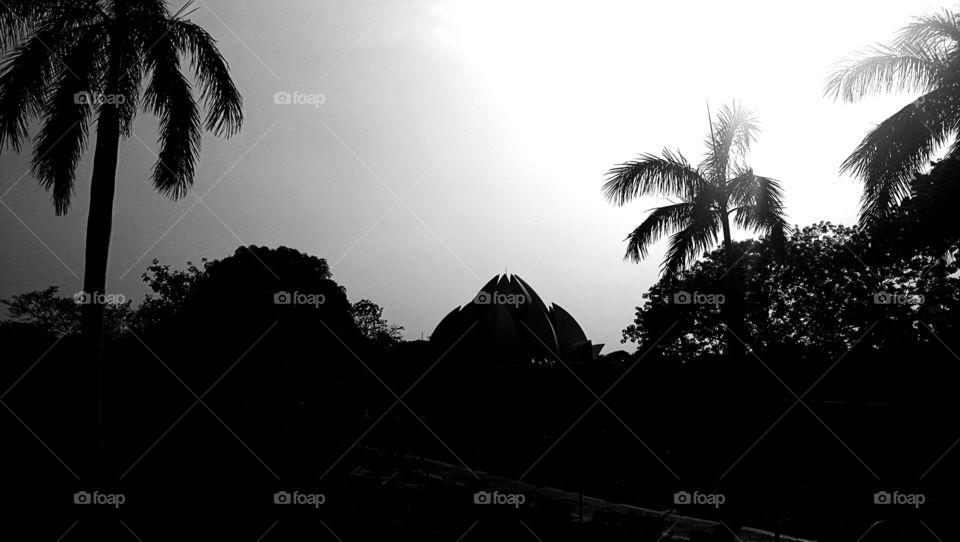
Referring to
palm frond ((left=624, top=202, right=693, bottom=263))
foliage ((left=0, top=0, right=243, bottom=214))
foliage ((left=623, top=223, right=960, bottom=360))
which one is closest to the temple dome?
foliage ((left=623, top=223, right=960, bottom=360))

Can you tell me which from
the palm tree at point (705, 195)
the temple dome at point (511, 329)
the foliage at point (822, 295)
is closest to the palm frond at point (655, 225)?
the palm tree at point (705, 195)

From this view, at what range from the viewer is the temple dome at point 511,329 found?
37781 millimetres

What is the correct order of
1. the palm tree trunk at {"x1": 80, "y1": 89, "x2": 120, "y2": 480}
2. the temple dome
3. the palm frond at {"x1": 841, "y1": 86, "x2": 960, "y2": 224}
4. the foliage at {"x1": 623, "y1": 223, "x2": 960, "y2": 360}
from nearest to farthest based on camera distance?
the palm tree trunk at {"x1": 80, "y1": 89, "x2": 120, "y2": 480}, the palm frond at {"x1": 841, "y1": 86, "x2": 960, "y2": 224}, the foliage at {"x1": 623, "y1": 223, "x2": 960, "y2": 360}, the temple dome

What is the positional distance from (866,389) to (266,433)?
15.5 metres

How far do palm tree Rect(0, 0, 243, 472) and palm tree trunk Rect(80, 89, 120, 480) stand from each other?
0.01 m

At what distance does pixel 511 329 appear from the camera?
126 feet

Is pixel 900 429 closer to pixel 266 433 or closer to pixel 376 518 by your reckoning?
pixel 376 518

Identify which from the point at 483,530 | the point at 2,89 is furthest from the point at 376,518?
the point at 2,89

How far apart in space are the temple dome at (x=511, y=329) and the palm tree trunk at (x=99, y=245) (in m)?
27.9

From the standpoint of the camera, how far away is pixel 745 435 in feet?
46.4

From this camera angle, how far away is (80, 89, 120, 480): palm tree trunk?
28.7 feet

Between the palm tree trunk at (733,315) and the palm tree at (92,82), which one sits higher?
the palm tree at (92,82)

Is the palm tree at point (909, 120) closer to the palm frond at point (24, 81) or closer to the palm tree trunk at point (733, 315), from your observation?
the palm tree trunk at point (733, 315)

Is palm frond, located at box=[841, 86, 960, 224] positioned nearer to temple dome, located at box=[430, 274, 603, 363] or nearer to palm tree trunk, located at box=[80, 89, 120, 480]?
palm tree trunk, located at box=[80, 89, 120, 480]
